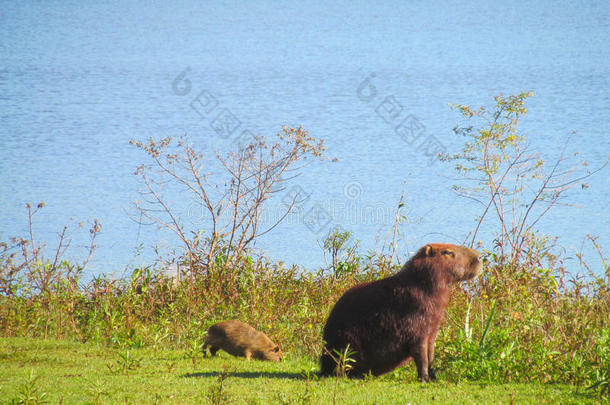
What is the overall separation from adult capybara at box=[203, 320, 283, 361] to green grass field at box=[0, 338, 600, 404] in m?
0.14

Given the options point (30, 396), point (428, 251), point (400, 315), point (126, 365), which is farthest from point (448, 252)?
point (30, 396)

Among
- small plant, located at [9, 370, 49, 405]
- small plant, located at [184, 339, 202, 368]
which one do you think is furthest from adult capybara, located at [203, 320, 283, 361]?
small plant, located at [9, 370, 49, 405]

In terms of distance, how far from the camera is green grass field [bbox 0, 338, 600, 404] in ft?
17.7

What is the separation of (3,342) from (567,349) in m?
7.31

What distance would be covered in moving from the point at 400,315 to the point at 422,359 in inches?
19.1

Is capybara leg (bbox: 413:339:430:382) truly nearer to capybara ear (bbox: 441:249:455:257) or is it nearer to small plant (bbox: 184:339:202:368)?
capybara ear (bbox: 441:249:455:257)

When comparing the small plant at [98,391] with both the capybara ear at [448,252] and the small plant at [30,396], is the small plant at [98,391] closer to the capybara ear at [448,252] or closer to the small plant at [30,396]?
the small plant at [30,396]

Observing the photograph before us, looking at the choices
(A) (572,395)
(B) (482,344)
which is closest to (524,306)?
Answer: (B) (482,344)

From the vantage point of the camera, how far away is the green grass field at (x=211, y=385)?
5387mm

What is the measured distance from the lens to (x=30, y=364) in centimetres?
765

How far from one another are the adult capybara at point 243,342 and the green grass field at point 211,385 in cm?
14

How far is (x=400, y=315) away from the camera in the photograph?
583 cm

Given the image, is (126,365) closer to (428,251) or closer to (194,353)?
(194,353)

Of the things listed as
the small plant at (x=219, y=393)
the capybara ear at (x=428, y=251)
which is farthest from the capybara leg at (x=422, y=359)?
the small plant at (x=219, y=393)
